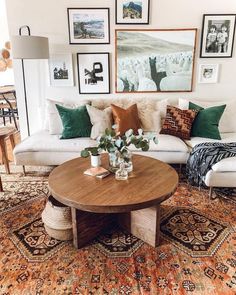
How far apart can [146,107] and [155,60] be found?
72 centimetres

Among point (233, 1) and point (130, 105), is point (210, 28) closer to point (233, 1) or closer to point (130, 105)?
point (233, 1)

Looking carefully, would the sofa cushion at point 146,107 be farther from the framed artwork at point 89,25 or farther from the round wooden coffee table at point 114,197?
the round wooden coffee table at point 114,197

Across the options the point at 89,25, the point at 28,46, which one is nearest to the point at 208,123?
the point at 89,25

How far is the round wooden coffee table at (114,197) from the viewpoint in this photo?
1718 millimetres

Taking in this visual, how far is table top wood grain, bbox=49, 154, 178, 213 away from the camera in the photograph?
1703mm

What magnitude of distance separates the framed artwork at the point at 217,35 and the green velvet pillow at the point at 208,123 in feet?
2.74

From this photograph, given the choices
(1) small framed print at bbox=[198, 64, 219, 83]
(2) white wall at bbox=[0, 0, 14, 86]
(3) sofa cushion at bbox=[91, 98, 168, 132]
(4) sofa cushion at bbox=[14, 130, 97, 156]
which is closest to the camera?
(4) sofa cushion at bbox=[14, 130, 97, 156]

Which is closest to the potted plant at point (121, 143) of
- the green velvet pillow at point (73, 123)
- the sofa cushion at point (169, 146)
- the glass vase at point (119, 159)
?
the glass vase at point (119, 159)

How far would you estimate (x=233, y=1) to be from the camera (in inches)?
134

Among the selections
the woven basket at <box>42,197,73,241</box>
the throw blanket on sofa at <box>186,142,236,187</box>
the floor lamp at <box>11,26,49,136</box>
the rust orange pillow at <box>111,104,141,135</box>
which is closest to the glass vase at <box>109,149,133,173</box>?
the woven basket at <box>42,197,73,241</box>

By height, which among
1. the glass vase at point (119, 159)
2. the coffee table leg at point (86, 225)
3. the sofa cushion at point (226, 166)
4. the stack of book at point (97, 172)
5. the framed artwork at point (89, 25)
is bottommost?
the coffee table leg at point (86, 225)

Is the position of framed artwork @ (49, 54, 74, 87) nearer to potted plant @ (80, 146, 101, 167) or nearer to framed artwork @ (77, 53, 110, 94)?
framed artwork @ (77, 53, 110, 94)

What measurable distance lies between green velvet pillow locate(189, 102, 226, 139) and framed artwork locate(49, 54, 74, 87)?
1843 millimetres

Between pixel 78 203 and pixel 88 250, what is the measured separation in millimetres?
473
